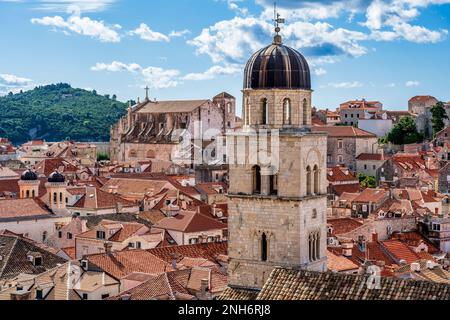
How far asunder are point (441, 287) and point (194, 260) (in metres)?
18.7

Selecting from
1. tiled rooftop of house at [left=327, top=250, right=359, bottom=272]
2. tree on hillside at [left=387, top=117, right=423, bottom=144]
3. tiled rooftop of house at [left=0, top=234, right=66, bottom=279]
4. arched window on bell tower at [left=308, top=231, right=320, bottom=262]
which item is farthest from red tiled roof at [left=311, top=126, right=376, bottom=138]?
arched window on bell tower at [left=308, top=231, right=320, bottom=262]

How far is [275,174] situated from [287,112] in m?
1.61

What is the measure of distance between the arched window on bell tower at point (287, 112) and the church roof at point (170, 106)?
256 feet

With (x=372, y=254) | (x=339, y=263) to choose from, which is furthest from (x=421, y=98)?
(x=339, y=263)

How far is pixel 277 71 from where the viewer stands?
24078 mm

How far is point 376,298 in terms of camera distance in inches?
752

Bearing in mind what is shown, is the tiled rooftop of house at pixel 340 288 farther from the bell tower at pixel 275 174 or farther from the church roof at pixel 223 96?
the church roof at pixel 223 96

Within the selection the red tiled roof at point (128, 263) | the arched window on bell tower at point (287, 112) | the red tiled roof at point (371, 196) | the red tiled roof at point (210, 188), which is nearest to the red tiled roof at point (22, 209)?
the red tiled roof at point (210, 188)

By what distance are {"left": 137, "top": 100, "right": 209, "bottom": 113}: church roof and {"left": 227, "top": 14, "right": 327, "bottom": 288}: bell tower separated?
77.6m

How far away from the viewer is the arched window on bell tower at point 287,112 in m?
23.9

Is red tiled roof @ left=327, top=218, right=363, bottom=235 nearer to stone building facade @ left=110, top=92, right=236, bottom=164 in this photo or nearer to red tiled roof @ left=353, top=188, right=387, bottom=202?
red tiled roof @ left=353, top=188, right=387, bottom=202

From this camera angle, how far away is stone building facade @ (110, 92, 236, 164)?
100375 mm
